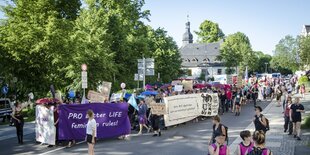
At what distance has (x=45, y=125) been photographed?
14.7 meters

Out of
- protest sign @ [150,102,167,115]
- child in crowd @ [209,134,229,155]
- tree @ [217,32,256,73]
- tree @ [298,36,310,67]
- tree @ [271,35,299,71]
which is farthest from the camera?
tree @ [217,32,256,73]

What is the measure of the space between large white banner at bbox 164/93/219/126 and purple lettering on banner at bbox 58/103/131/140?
3.15m

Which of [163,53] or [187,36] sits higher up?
[187,36]

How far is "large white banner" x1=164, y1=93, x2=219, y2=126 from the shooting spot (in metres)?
18.7

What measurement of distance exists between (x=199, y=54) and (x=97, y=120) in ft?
313

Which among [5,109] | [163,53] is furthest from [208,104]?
[163,53]

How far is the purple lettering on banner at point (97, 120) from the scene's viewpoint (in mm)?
14391

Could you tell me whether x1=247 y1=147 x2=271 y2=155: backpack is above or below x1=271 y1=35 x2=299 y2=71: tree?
below

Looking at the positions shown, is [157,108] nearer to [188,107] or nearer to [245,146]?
[188,107]

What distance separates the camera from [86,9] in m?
40.2

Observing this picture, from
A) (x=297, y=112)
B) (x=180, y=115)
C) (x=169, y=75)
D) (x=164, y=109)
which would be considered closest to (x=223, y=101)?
(x=180, y=115)

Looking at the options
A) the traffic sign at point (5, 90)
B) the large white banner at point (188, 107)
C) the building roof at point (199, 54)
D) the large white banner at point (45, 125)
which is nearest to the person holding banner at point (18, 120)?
the large white banner at point (45, 125)

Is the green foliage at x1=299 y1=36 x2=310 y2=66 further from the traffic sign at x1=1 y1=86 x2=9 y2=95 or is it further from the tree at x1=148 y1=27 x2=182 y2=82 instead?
the traffic sign at x1=1 y1=86 x2=9 y2=95

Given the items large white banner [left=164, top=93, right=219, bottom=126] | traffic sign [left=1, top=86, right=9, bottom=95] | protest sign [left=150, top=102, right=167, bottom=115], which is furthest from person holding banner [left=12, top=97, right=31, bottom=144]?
traffic sign [left=1, top=86, right=9, bottom=95]
